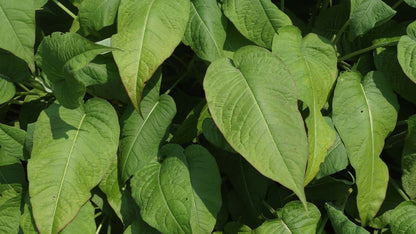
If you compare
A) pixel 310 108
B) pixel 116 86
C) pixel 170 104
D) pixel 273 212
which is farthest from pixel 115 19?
pixel 273 212

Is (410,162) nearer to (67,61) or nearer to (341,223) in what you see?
(341,223)

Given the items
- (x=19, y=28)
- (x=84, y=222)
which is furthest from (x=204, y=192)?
(x=19, y=28)

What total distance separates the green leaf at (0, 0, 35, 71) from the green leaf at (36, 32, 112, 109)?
0.14ft

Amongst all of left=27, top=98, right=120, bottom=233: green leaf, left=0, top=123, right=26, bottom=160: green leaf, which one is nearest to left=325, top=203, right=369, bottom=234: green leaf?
left=27, top=98, right=120, bottom=233: green leaf

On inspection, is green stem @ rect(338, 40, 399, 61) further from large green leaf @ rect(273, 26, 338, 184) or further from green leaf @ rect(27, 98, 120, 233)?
green leaf @ rect(27, 98, 120, 233)

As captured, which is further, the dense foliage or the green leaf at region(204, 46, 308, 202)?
the dense foliage

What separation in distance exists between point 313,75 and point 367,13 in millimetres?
295

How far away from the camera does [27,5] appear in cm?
155

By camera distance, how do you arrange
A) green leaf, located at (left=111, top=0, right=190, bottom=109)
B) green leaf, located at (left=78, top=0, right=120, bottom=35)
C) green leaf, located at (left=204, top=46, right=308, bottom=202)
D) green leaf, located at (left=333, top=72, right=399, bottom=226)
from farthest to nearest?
1. green leaf, located at (left=78, top=0, right=120, bottom=35)
2. green leaf, located at (left=333, top=72, right=399, bottom=226)
3. green leaf, located at (left=111, top=0, right=190, bottom=109)
4. green leaf, located at (left=204, top=46, right=308, bottom=202)

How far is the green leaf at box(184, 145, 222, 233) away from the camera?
5.05 ft

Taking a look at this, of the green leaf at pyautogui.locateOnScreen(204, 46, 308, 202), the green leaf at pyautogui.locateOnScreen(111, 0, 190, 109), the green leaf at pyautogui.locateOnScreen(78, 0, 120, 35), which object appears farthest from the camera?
the green leaf at pyautogui.locateOnScreen(78, 0, 120, 35)

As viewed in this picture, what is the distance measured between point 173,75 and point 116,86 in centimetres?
53

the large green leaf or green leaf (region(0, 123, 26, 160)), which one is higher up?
the large green leaf

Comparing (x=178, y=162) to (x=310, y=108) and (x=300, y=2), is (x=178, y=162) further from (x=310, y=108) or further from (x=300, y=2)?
(x=300, y=2)
